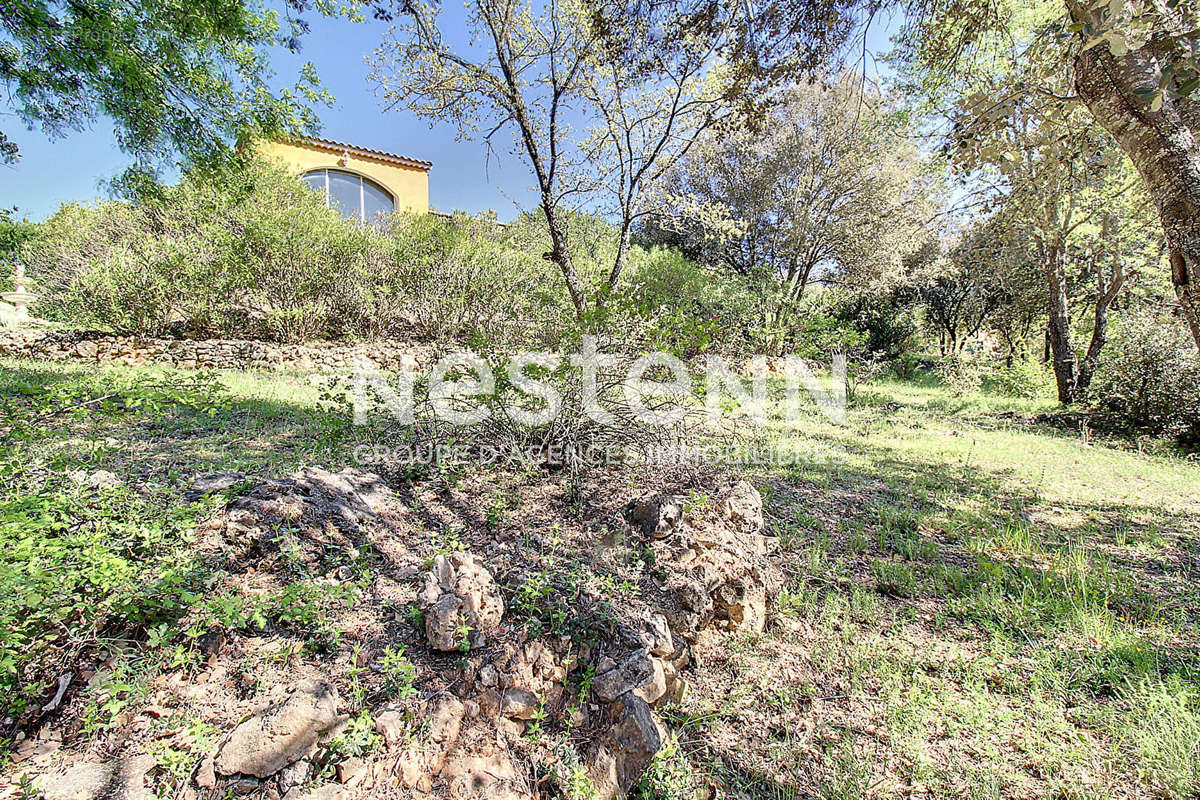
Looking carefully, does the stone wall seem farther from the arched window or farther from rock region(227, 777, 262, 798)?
the arched window

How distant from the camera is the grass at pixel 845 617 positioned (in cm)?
151

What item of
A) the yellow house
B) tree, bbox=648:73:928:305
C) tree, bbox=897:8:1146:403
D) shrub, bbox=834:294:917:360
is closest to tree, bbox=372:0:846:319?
tree, bbox=897:8:1146:403

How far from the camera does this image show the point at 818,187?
40.2ft

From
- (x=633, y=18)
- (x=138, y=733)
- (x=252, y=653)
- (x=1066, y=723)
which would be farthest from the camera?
(x=633, y=18)

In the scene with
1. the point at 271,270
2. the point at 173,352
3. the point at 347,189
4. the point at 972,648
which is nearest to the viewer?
the point at 972,648

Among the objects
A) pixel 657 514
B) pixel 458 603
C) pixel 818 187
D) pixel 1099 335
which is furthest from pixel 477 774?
pixel 818 187

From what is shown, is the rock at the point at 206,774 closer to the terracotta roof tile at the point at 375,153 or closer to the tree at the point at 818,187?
the tree at the point at 818,187

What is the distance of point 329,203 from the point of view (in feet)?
32.3

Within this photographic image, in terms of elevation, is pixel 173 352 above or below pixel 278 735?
above

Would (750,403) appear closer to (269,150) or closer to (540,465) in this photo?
(540,465)

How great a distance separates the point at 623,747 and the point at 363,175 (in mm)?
16166

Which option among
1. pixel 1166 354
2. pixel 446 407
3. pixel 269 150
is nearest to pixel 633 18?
pixel 446 407

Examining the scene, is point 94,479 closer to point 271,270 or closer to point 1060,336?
point 271,270

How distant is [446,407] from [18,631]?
2.27 metres
